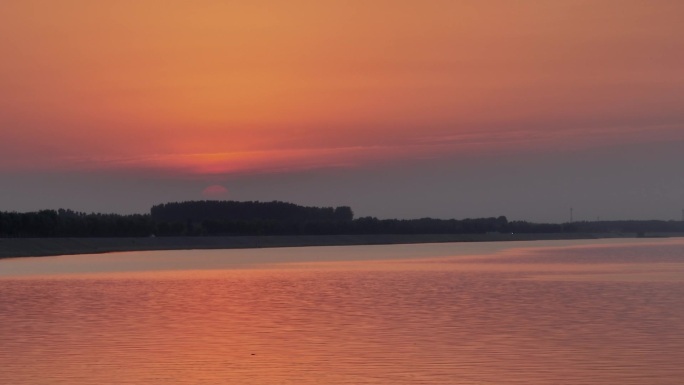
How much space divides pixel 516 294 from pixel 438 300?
558 cm

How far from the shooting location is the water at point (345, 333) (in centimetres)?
2348

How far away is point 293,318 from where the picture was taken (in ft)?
120

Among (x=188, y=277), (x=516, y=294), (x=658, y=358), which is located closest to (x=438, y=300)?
(x=516, y=294)

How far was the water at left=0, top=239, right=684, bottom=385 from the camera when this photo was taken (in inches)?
925

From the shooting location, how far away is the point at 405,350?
27.2 m

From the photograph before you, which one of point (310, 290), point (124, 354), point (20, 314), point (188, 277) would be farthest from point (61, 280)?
point (124, 354)

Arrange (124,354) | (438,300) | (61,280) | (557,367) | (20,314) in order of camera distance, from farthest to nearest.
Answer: (61,280)
(438,300)
(20,314)
(124,354)
(557,367)

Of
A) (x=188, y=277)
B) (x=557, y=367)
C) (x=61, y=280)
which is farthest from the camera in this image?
(x=188, y=277)

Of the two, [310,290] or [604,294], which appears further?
[310,290]

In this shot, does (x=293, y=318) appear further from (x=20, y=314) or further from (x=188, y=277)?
(x=188, y=277)

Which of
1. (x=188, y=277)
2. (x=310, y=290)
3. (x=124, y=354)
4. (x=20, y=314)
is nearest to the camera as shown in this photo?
(x=124, y=354)

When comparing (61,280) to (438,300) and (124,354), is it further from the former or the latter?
(124,354)

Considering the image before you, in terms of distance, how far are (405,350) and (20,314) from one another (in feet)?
56.4

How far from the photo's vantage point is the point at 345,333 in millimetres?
31359
